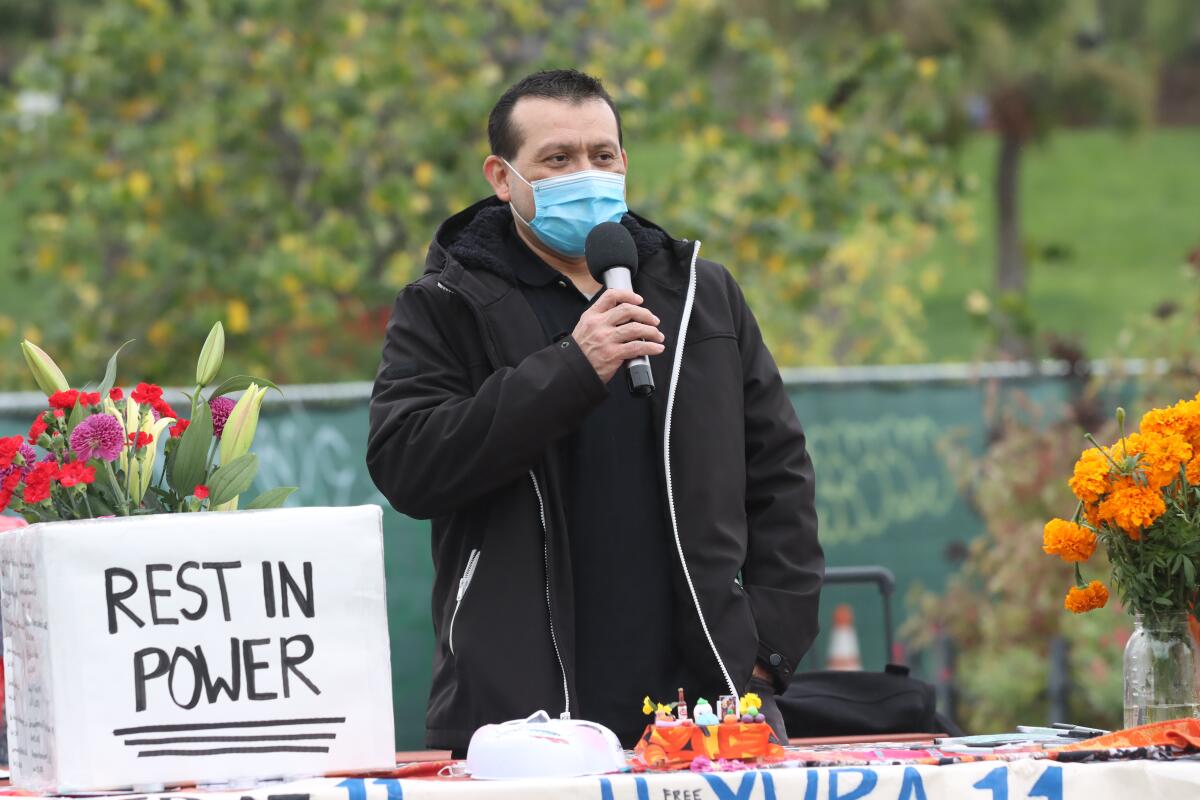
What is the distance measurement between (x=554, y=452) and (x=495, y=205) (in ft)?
1.93

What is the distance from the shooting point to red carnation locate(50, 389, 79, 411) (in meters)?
2.66

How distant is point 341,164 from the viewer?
999 centimetres

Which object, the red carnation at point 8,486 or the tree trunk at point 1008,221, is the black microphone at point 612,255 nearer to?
the red carnation at point 8,486

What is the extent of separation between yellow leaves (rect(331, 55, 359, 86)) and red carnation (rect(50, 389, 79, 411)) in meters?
7.31

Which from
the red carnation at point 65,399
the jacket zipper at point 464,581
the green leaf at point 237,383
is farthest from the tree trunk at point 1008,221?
the red carnation at point 65,399

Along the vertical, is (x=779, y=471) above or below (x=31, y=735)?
above

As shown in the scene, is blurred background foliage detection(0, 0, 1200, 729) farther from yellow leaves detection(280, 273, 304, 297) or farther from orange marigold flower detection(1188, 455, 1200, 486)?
orange marigold flower detection(1188, 455, 1200, 486)

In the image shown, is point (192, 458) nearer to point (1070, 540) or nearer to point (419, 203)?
point (1070, 540)

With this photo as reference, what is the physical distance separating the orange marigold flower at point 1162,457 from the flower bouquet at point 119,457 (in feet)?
4.32

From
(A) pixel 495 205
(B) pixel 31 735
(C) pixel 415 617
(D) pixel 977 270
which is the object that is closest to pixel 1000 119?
(D) pixel 977 270

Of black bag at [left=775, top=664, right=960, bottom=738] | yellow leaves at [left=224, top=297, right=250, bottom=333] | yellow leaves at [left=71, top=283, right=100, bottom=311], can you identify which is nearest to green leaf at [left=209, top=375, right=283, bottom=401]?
black bag at [left=775, top=664, right=960, bottom=738]

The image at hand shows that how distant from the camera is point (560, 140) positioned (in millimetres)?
3395

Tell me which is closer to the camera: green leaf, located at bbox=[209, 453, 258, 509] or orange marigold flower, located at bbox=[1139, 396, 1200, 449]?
green leaf, located at bbox=[209, 453, 258, 509]

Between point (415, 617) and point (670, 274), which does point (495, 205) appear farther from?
point (415, 617)
